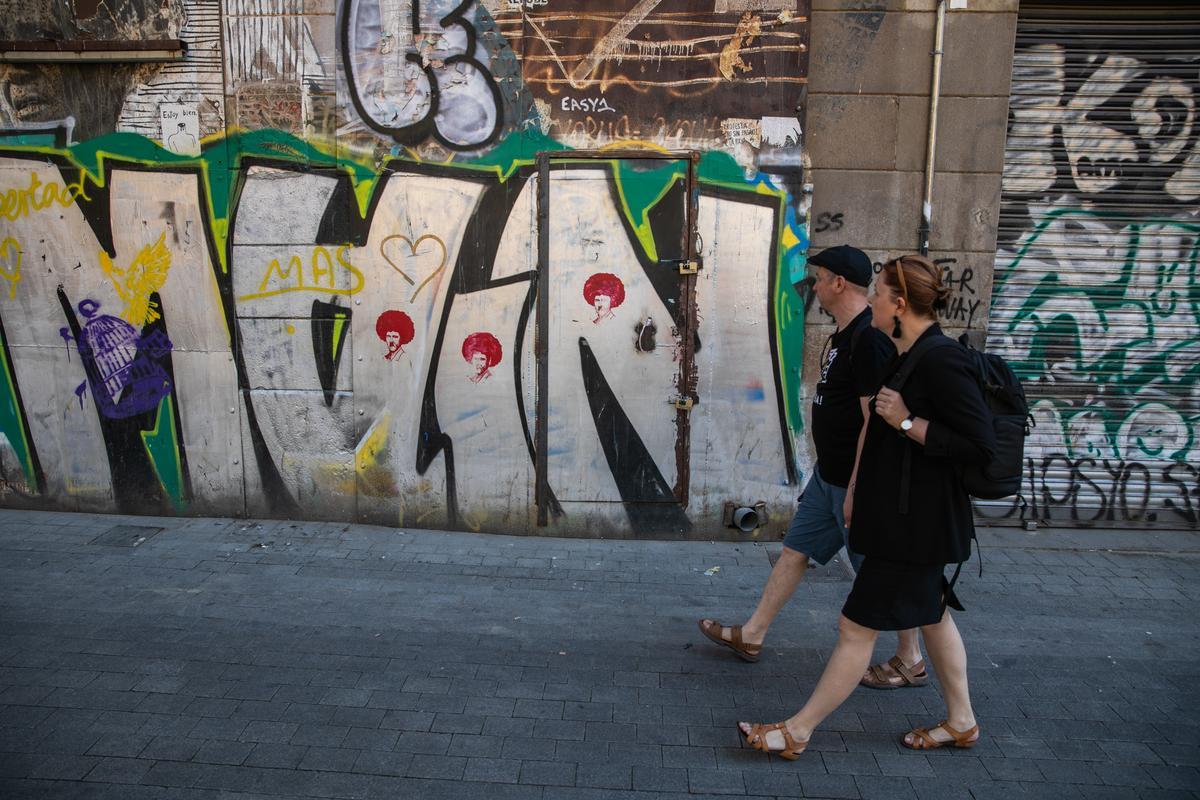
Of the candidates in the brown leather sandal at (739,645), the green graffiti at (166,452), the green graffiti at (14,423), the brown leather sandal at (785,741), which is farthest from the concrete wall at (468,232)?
the brown leather sandal at (785,741)

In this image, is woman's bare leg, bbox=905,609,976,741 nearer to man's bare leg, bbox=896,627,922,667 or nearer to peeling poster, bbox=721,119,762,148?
man's bare leg, bbox=896,627,922,667

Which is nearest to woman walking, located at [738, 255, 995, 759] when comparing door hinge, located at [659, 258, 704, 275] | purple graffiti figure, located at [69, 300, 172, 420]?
door hinge, located at [659, 258, 704, 275]

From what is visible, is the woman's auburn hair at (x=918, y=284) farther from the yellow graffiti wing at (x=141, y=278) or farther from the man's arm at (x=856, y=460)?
the yellow graffiti wing at (x=141, y=278)

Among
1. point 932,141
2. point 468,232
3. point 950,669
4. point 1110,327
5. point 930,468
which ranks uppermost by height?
point 932,141

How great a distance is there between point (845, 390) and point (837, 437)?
0.21 m

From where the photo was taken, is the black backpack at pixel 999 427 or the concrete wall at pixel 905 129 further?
the concrete wall at pixel 905 129

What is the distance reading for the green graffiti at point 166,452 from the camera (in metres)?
5.90

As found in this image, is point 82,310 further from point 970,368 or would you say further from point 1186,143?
point 1186,143

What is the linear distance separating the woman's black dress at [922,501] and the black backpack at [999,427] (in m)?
0.04

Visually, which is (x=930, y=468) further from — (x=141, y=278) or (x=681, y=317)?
(x=141, y=278)

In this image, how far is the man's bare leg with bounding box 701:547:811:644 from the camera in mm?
3895

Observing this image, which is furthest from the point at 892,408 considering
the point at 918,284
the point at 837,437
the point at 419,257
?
the point at 419,257

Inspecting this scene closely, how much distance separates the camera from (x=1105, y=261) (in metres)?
5.79

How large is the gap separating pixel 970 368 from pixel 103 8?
5.72 m
